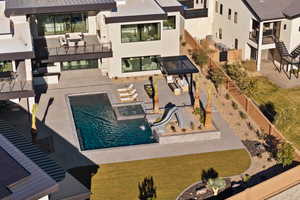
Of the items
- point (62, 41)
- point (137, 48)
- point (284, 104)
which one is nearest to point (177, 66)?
point (137, 48)

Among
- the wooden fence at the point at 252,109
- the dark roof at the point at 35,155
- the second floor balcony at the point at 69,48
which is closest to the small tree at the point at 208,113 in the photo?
the wooden fence at the point at 252,109

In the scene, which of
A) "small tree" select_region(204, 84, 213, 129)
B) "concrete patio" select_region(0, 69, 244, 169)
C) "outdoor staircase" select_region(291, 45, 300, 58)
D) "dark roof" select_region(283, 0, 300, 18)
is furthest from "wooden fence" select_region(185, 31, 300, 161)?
"dark roof" select_region(283, 0, 300, 18)

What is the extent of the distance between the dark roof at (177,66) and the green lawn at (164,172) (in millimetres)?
10101

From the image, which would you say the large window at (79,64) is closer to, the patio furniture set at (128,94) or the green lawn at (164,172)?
the patio furniture set at (128,94)

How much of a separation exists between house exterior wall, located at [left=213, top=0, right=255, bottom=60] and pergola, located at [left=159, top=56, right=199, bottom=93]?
9.10 meters

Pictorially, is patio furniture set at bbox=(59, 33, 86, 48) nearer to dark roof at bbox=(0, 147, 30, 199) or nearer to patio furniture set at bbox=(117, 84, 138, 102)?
patio furniture set at bbox=(117, 84, 138, 102)

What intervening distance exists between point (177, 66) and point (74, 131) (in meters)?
11.6

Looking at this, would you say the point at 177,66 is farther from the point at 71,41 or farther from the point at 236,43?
the point at 236,43

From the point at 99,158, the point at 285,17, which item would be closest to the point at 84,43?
the point at 99,158

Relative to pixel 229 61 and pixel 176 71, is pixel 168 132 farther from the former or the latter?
pixel 229 61

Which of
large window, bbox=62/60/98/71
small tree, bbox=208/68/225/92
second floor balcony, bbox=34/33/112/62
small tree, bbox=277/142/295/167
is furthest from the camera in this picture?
large window, bbox=62/60/98/71

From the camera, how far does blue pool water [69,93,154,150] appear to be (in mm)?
39188

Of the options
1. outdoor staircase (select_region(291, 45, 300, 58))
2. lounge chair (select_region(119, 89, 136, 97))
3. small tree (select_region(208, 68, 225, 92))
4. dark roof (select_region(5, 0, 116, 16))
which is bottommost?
lounge chair (select_region(119, 89, 136, 97))

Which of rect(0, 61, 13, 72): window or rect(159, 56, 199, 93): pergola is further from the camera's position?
rect(159, 56, 199, 93): pergola
